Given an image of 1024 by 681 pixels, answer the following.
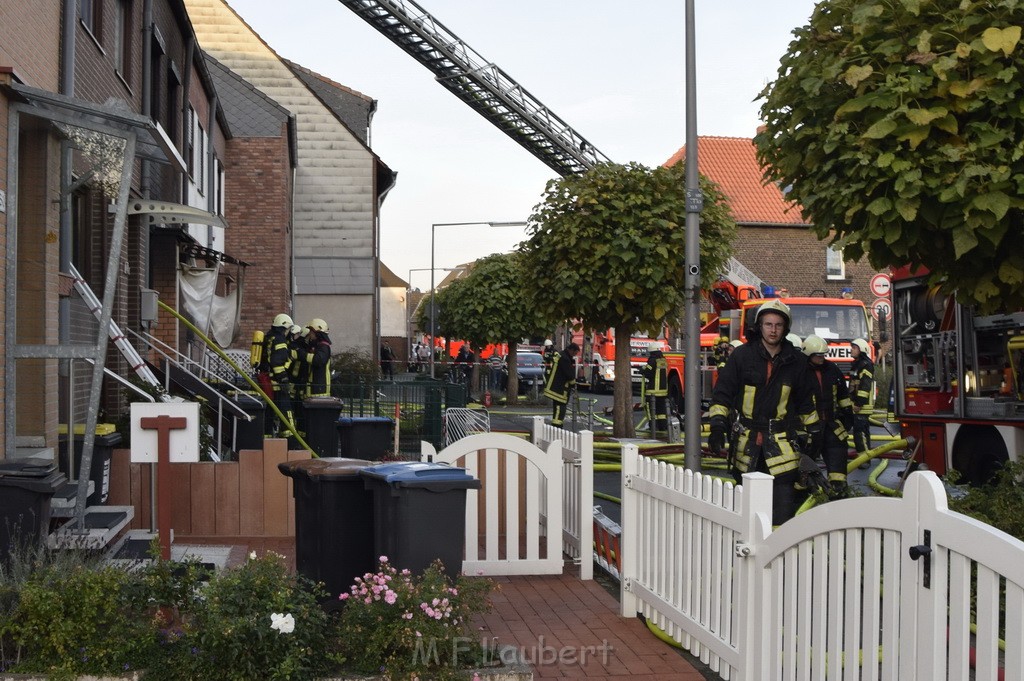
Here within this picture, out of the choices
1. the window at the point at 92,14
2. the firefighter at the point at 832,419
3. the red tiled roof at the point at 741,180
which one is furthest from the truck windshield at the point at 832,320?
the red tiled roof at the point at 741,180

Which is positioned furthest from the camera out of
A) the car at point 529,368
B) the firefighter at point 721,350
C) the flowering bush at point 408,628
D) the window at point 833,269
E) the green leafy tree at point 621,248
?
the window at point 833,269

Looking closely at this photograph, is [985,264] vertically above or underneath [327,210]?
underneath

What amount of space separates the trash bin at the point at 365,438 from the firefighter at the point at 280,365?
2.33 meters

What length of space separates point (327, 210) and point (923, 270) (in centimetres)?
2749

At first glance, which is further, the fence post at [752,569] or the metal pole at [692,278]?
the metal pole at [692,278]

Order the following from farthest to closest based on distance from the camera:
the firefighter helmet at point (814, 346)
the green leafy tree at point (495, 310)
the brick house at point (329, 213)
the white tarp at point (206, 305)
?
the green leafy tree at point (495, 310) < the brick house at point (329, 213) < the white tarp at point (206, 305) < the firefighter helmet at point (814, 346)

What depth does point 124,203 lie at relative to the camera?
756 centimetres

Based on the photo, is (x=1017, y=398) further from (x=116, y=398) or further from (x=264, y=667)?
(x=116, y=398)

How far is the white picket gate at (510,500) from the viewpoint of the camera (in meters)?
8.19

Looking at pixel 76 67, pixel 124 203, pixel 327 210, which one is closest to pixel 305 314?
pixel 327 210

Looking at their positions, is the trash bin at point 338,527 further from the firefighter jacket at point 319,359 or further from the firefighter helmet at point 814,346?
the firefighter jacket at point 319,359

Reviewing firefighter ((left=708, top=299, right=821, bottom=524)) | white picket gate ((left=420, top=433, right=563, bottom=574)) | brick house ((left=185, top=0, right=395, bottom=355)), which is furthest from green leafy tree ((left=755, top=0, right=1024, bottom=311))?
brick house ((left=185, top=0, right=395, bottom=355))

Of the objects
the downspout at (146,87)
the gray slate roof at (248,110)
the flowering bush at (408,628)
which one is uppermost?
the gray slate roof at (248,110)

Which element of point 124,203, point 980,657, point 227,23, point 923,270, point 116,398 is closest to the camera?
point 980,657
